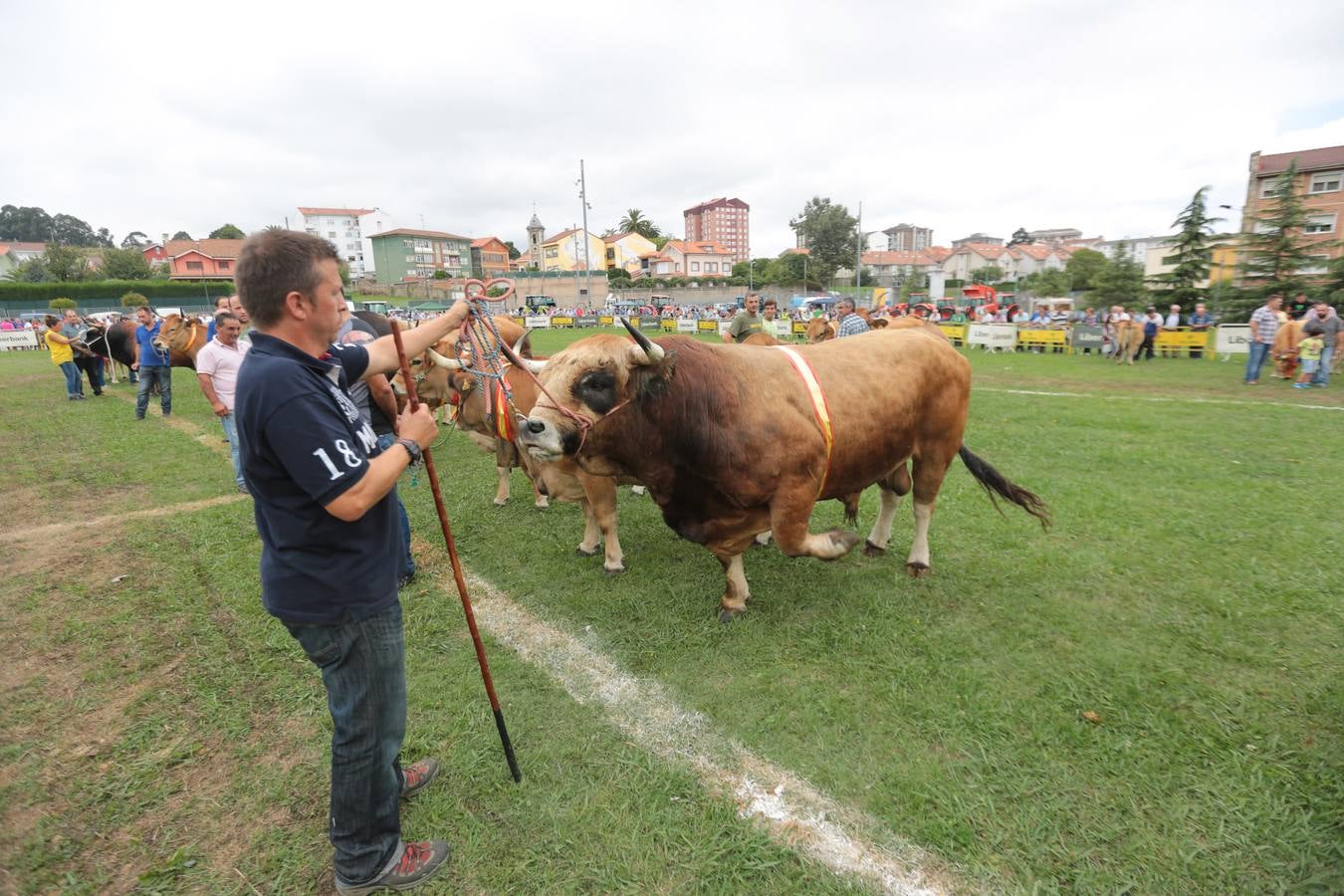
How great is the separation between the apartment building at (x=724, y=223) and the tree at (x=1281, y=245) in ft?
470

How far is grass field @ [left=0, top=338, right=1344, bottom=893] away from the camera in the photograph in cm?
256

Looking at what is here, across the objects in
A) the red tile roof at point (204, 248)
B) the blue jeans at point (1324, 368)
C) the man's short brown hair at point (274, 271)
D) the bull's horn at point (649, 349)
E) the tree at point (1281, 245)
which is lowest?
the blue jeans at point (1324, 368)

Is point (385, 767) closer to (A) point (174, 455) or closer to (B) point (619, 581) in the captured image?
(B) point (619, 581)

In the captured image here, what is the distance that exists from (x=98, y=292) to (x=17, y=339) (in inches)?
1061

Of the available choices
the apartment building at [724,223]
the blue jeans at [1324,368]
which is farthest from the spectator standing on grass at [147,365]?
the apartment building at [724,223]

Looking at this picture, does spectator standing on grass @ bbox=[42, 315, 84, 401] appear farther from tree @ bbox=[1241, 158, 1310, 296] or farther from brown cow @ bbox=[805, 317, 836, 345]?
tree @ bbox=[1241, 158, 1310, 296]

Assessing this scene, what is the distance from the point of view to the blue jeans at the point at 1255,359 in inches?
546

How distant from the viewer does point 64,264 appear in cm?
5675

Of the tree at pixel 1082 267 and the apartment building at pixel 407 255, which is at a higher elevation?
the apartment building at pixel 407 255

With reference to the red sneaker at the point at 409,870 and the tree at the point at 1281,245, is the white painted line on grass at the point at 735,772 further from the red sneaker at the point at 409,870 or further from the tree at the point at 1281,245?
the tree at the point at 1281,245

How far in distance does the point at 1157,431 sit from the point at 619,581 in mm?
8856

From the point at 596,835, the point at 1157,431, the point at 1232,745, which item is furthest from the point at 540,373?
the point at 1157,431

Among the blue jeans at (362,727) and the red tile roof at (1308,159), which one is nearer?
the blue jeans at (362,727)

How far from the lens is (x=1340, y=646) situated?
3717mm
